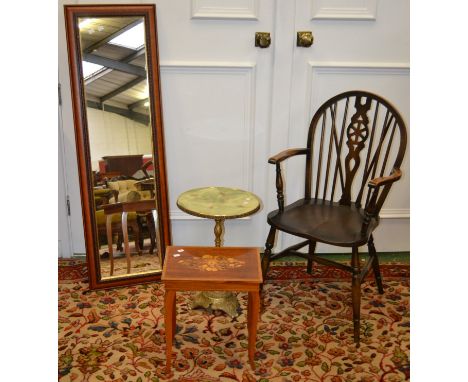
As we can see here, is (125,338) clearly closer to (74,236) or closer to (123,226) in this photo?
(123,226)

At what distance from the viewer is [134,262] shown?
9.22ft

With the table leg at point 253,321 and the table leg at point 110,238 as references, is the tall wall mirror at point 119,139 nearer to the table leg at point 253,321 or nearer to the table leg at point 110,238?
the table leg at point 110,238

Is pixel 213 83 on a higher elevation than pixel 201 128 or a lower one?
higher

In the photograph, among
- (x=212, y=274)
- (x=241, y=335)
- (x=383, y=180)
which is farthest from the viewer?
(x=241, y=335)

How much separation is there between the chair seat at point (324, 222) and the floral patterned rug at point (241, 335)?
20.3 inches

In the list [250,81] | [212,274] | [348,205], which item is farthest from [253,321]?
[250,81]

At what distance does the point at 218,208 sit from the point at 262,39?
1016 millimetres

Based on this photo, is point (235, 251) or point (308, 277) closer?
point (235, 251)

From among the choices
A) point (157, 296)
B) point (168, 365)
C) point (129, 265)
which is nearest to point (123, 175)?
point (129, 265)

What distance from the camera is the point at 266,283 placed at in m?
2.86

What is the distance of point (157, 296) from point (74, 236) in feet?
2.45

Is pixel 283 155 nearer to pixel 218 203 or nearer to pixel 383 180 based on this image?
pixel 218 203

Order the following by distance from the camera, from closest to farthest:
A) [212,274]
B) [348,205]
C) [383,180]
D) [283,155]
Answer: [212,274] < [383,180] < [283,155] < [348,205]

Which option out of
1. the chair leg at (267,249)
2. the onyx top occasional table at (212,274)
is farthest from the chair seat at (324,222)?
the onyx top occasional table at (212,274)
